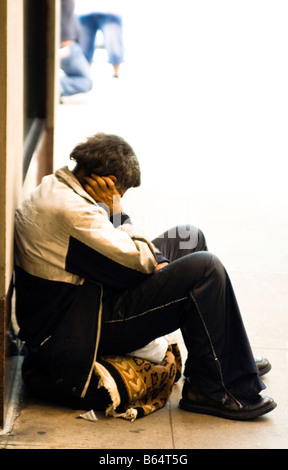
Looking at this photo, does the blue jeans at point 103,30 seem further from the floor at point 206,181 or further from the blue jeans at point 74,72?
the blue jeans at point 74,72

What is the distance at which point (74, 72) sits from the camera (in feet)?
38.8

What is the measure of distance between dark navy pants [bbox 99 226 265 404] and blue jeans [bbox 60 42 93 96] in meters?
8.41

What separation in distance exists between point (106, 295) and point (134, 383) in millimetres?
391

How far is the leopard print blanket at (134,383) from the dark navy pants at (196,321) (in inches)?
3.1

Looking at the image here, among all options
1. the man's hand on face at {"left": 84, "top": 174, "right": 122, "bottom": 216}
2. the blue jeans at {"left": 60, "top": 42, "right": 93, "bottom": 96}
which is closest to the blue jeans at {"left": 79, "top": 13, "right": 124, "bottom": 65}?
the blue jeans at {"left": 60, "top": 42, "right": 93, "bottom": 96}

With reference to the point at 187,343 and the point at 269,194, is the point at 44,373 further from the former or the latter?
the point at 269,194

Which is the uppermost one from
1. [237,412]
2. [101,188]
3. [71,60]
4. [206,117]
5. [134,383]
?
[71,60]

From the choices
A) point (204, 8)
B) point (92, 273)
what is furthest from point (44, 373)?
point (204, 8)

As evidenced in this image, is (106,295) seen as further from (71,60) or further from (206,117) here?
(71,60)

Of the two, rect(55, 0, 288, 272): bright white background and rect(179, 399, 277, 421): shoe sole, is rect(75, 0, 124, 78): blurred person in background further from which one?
rect(179, 399, 277, 421): shoe sole

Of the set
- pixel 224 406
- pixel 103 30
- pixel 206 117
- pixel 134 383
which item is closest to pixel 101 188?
pixel 134 383

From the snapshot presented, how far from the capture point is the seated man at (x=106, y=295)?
10.7 feet

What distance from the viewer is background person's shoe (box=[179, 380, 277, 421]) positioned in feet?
11.2

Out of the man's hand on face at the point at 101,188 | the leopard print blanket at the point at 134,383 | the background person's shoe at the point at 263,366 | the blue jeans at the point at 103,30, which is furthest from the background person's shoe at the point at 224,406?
the blue jeans at the point at 103,30
